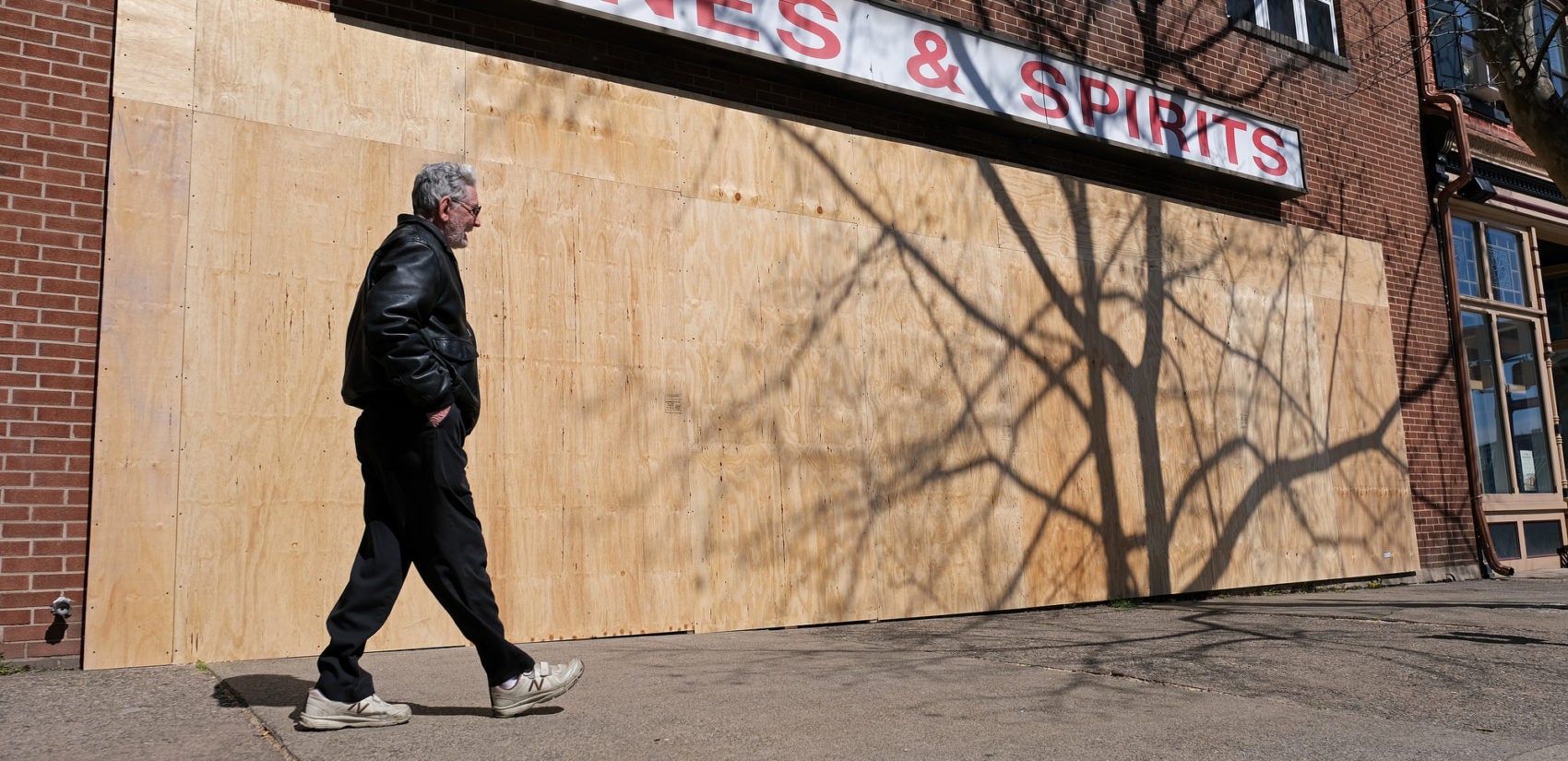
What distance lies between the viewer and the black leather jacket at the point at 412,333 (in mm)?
3607

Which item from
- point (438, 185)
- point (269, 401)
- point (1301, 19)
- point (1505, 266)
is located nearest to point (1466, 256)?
point (1505, 266)

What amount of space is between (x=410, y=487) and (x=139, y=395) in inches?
88.8

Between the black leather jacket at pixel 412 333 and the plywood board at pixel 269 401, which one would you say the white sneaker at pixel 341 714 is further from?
the plywood board at pixel 269 401

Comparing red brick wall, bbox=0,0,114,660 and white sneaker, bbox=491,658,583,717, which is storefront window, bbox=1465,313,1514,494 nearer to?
white sneaker, bbox=491,658,583,717

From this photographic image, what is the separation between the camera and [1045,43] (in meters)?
9.38

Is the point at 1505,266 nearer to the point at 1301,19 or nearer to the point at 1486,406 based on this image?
the point at 1486,406

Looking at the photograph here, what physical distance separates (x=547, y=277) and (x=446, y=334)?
104 inches

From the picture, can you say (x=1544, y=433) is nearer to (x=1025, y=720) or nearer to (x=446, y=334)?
(x=1025, y=720)

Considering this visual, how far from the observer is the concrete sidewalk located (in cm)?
353

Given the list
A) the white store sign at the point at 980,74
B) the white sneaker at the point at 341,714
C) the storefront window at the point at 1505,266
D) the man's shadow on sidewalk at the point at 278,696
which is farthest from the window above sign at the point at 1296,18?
the white sneaker at the point at 341,714

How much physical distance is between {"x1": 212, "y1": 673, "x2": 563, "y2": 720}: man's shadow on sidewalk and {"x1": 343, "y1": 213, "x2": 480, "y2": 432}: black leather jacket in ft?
3.11

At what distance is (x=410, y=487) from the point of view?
373 centimetres

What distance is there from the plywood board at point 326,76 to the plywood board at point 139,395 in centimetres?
36

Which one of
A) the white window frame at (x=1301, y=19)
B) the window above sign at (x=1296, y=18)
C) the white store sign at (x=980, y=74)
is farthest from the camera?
the white window frame at (x=1301, y=19)
